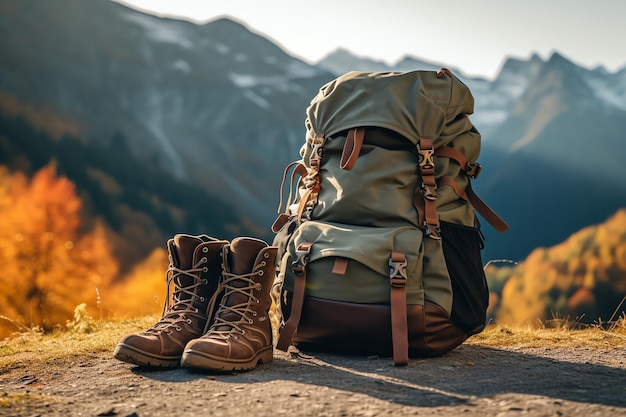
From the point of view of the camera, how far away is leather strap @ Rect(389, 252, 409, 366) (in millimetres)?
3229

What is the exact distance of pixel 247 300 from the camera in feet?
10.8

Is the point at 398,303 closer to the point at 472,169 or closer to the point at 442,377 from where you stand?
the point at 442,377

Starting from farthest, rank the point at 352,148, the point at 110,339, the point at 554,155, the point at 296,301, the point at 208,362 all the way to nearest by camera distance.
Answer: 1. the point at 554,155
2. the point at 110,339
3. the point at 352,148
4. the point at 296,301
5. the point at 208,362

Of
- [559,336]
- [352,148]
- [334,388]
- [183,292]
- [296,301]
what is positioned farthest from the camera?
[559,336]

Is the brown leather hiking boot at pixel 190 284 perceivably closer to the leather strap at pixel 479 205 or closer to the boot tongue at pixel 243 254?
the boot tongue at pixel 243 254

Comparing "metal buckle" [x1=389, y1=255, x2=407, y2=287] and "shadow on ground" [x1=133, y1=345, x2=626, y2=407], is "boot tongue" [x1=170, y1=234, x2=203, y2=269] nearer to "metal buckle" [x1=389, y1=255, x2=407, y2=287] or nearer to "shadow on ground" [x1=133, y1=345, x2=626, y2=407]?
"shadow on ground" [x1=133, y1=345, x2=626, y2=407]

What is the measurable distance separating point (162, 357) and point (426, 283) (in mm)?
1446

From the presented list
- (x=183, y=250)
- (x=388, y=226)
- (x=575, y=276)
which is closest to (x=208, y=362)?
(x=183, y=250)

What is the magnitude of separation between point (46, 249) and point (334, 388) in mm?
25527

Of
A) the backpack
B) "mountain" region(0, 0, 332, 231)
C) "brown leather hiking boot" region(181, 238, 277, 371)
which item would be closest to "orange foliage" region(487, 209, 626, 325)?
"mountain" region(0, 0, 332, 231)

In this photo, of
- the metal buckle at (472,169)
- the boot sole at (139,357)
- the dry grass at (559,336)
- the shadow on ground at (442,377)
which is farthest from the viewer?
the dry grass at (559,336)

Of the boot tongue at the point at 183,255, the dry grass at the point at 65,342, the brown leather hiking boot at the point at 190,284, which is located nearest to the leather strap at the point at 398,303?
the brown leather hiking boot at the point at 190,284

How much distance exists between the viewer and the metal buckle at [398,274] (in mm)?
3291

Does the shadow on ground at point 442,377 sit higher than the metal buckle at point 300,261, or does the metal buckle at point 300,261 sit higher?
the metal buckle at point 300,261
